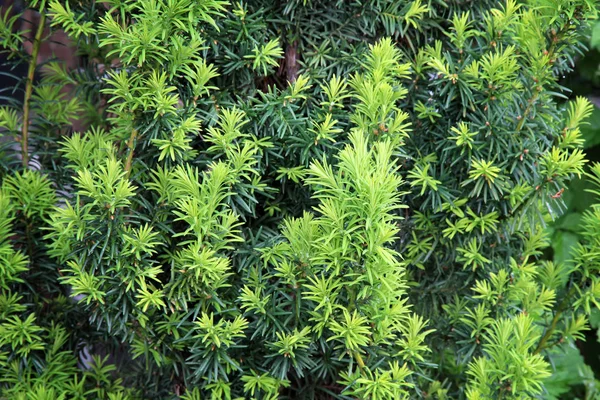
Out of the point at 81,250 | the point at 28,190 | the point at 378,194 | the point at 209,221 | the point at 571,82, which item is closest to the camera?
the point at 378,194

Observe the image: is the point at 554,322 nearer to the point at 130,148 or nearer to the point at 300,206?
the point at 300,206

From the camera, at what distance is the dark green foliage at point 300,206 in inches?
53.1

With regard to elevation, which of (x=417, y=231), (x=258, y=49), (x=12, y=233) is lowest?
(x=12, y=233)

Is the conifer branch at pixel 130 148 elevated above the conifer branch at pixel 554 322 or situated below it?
above

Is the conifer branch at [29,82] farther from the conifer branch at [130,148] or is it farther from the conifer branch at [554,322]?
the conifer branch at [554,322]

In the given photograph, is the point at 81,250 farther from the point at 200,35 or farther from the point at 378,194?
the point at 378,194

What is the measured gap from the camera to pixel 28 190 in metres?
1.66

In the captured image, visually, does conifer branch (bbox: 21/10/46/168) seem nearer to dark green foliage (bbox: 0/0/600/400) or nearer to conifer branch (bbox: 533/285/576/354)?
dark green foliage (bbox: 0/0/600/400)

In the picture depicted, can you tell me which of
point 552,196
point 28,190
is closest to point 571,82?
point 552,196

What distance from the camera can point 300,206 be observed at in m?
1.59

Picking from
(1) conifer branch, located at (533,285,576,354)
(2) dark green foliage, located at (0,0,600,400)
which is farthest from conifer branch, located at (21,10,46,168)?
(1) conifer branch, located at (533,285,576,354)

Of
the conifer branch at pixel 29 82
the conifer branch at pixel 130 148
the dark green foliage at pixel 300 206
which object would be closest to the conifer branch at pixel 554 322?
the dark green foliage at pixel 300 206

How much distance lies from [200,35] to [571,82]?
200 centimetres

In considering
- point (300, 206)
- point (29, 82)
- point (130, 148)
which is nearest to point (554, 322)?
point (300, 206)
